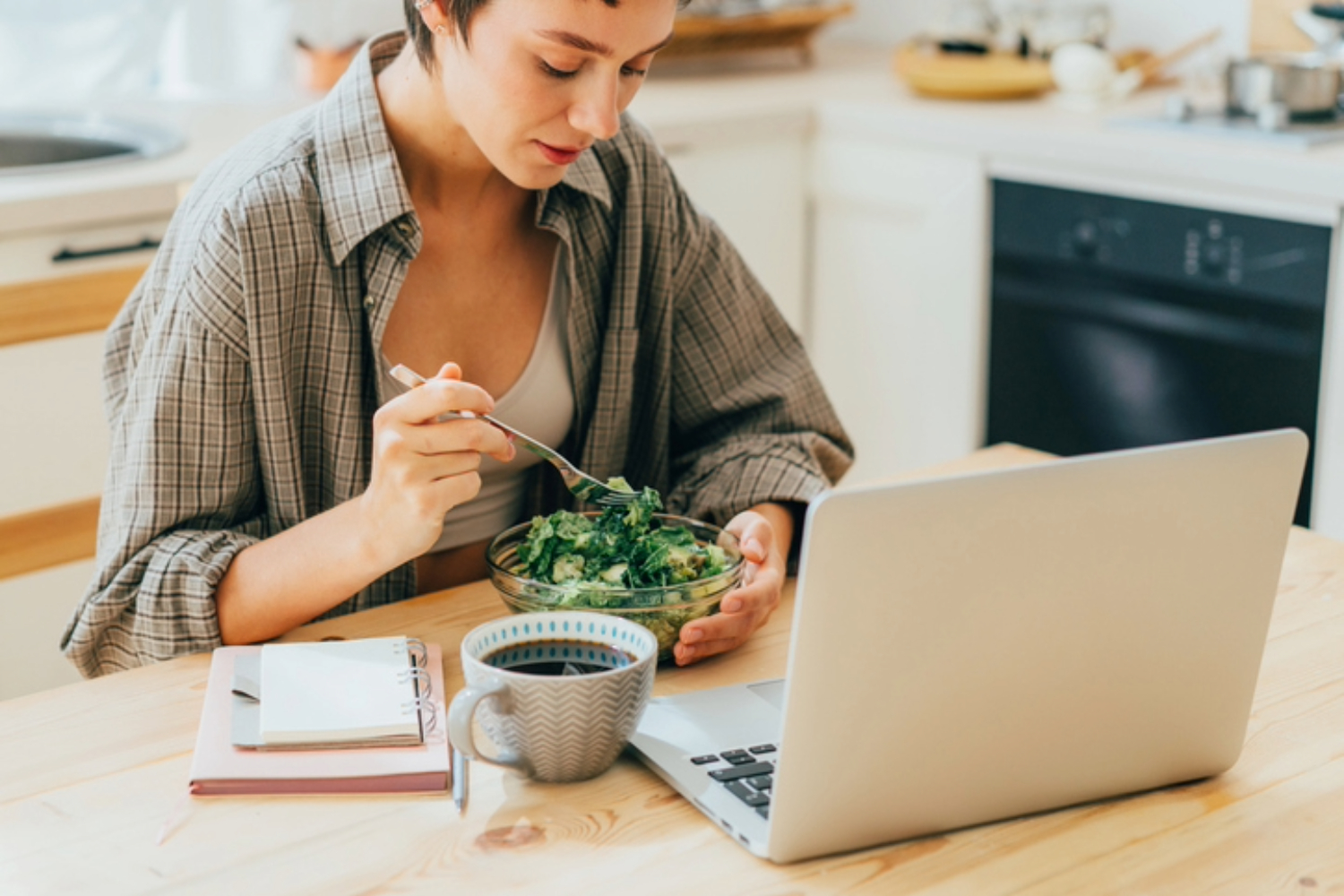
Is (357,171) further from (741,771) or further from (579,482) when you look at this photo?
(741,771)

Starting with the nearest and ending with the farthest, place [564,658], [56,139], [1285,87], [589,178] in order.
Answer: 1. [564,658]
2. [589,178]
3. [1285,87]
4. [56,139]

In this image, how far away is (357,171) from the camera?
→ 1276 millimetres

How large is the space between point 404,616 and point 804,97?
1.88 m

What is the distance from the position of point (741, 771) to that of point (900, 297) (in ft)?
6.45

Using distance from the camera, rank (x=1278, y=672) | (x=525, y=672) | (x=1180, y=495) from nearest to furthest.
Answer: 1. (x=1180, y=495)
2. (x=525, y=672)
3. (x=1278, y=672)

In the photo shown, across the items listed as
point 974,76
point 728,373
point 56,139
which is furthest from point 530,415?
point 974,76

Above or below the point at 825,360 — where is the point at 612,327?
above

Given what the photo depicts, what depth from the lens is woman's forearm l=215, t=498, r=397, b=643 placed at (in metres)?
1.12

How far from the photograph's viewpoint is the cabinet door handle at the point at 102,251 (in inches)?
81.7

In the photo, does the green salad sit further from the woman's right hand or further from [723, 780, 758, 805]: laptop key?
[723, 780, 758, 805]: laptop key

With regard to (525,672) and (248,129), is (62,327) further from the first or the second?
(525,672)

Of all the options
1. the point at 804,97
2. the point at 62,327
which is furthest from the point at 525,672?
the point at 804,97

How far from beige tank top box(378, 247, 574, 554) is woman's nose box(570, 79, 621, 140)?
0.28 metres

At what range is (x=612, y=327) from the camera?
57.1 inches
